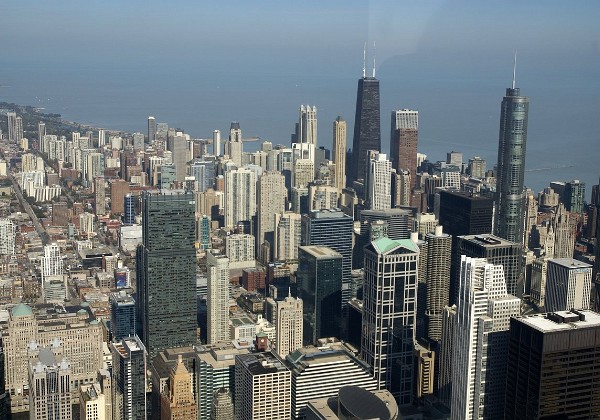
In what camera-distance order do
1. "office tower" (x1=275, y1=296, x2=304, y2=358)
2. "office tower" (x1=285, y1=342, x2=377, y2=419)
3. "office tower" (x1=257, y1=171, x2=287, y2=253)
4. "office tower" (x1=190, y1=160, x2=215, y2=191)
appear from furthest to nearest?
"office tower" (x1=190, y1=160, x2=215, y2=191) < "office tower" (x1=257, y1=171, x2=287, y2=253) < "office tower" (x1=275, y1=296, x2=304, y2=358) < "office tower" (x1=285, y1=342, x2=377, y2=419)

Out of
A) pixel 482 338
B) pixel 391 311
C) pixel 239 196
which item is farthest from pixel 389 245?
pixel 239 196

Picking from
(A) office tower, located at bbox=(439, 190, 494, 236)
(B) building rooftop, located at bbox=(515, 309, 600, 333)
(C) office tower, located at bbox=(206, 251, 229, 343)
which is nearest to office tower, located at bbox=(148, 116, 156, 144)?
(C) office tower, located at bbox=(206, 251, 229, 343)

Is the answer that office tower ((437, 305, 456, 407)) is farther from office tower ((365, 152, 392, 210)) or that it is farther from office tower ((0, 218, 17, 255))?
office tower ((0, 218, 17, 255))

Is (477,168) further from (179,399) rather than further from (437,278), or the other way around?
(179,399)

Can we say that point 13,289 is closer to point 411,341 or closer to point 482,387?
point 411,341

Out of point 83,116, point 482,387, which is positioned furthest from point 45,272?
point 482,387
